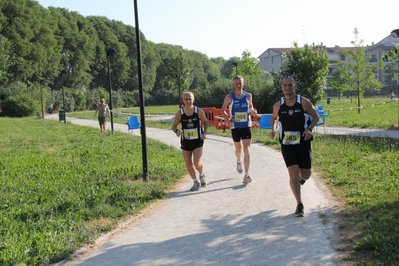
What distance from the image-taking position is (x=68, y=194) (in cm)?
747

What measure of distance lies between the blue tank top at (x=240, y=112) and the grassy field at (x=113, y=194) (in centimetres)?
180

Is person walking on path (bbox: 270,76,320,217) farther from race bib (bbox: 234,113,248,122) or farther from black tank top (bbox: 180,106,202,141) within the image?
race bib (bbox: 234,113,248,122)

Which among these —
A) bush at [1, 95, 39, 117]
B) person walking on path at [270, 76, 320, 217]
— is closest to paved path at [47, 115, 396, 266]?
person walking on path at [270, 76, 320, 217]

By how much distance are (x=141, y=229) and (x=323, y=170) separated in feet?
16.0

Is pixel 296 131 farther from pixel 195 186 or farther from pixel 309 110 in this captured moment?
pixel 195 186

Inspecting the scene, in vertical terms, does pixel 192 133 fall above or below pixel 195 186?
above

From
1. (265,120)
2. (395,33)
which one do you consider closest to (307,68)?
(265,120)

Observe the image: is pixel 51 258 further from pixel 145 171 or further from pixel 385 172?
pixel 385 172

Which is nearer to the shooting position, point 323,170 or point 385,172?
point 385,172

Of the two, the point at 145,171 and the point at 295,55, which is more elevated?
the point at 295,55

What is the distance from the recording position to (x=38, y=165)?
36.4ft

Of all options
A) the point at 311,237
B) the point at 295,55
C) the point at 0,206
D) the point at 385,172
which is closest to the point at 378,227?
the point at 311,237

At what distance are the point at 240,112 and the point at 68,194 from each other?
3.57m

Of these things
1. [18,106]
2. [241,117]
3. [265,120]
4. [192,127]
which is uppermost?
[18,106]
